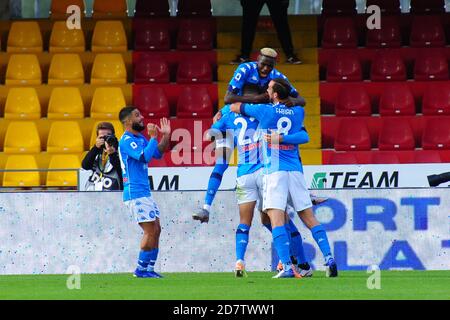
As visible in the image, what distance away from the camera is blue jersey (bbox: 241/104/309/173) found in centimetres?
1168

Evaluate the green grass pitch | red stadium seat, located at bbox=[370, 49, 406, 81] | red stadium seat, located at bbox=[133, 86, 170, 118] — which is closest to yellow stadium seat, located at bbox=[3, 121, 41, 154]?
red stadium seat, located at bbox=[133, 86, 170, 118]

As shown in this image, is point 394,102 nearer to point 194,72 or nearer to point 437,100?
point 437,100

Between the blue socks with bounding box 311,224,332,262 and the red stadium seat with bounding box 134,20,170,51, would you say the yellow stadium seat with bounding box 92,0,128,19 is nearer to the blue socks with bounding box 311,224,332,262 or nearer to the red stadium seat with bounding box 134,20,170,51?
the red stadium seat with bounding box 134,20,170,51

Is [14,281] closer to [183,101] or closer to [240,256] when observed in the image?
[240,256]

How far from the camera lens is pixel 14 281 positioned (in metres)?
12.4

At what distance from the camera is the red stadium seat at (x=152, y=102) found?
1889 cm

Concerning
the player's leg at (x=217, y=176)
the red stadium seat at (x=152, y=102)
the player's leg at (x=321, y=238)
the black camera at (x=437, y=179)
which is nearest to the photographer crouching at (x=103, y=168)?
the player's leg at (x=217, y=176)

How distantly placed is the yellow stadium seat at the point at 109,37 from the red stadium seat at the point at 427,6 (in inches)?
194

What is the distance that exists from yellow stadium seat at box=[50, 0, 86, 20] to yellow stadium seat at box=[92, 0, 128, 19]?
335mm

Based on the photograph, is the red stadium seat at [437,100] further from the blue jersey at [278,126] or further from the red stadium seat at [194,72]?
the blue jersey at [278,126]

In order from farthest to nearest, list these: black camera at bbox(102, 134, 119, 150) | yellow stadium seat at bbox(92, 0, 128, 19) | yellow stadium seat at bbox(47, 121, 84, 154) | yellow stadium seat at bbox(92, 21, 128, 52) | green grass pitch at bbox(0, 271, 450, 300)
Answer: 1. yellow stadium seat at bbox(92, 0, 128, 19)
2. yellow stadium seat at bbox(92, 21, 128, 52)
3. yellow stadium seat at bbox(47, 121, 84, 154)
4. black camera at bbox(102, 134, 119, 150)
5. green grass pitch at bbox(0, 271, 450, 300)

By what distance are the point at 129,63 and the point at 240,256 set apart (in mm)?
8466

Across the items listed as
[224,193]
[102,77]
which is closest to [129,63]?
[102,77]

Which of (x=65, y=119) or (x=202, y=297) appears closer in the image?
(x=202, y=297)
